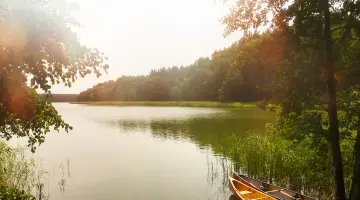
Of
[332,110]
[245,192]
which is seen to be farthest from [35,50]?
[245,192]

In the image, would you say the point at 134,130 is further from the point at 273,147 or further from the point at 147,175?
the point at 273,147

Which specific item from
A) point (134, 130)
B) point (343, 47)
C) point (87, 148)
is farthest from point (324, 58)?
point (134, 130)

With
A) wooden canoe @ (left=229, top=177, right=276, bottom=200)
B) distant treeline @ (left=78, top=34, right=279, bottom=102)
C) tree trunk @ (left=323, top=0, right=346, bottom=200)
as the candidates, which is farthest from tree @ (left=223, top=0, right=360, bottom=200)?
distant treeline @ (left=78, top=34, right=279, bottom=102)

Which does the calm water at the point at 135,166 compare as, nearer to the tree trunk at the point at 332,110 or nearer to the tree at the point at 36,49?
the tree trunk at the point at 332,110

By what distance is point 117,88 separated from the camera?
17562cm

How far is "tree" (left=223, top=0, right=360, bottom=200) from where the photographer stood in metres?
11.0

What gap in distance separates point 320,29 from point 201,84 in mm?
117543

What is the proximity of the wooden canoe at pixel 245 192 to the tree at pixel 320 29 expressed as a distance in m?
3.28

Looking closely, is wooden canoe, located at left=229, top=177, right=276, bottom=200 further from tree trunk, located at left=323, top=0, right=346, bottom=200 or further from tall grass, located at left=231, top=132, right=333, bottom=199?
tree trunk, located at left=323, top=0, right=346, bottom=200

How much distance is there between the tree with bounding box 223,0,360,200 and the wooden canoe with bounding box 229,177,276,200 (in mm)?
3285

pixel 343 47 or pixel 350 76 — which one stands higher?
pixel 343 47

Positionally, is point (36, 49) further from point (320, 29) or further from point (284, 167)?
point (284, 167)

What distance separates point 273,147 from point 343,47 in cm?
926

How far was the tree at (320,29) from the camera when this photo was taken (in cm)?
1102
